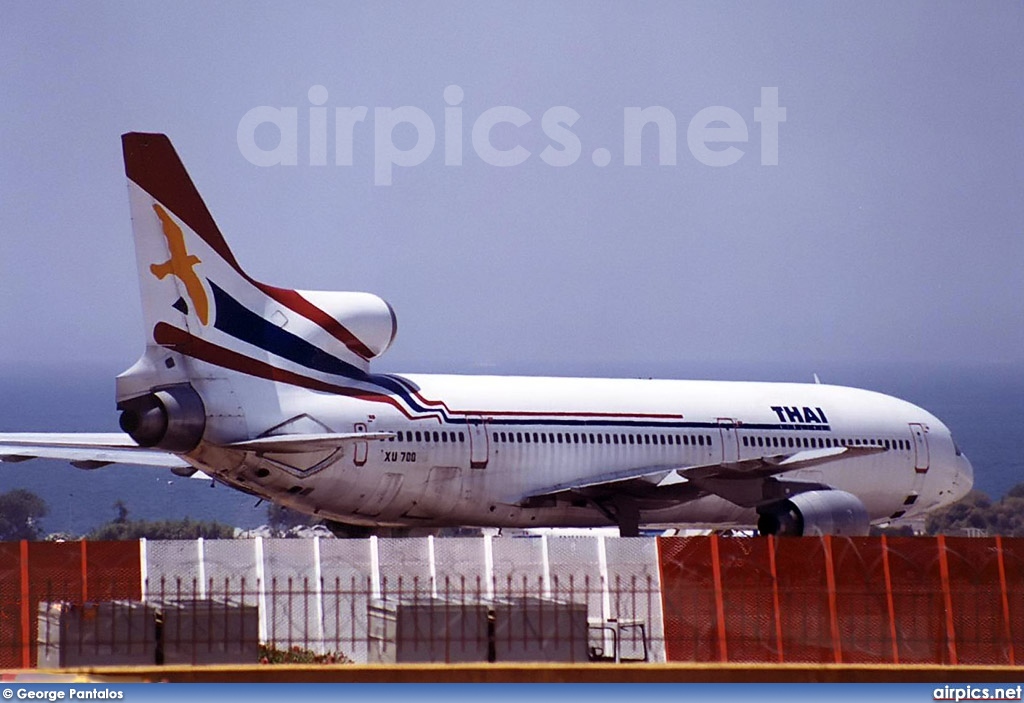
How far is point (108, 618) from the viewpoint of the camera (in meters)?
26.3

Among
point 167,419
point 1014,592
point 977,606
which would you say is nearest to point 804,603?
point 977,606

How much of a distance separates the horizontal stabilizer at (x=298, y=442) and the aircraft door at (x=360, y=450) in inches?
41.4

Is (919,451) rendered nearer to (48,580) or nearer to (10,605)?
(48,580)

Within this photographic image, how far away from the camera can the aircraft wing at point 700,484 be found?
132ft

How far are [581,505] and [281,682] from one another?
1704cm

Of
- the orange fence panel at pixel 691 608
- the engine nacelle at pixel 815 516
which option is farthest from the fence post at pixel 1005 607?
the engine nacelle at pixel 815 516

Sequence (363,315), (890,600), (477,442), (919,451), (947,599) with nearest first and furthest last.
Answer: (890,600), (947,599), (363,315), (477,442), (919,451)

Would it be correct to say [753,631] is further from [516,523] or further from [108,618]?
[516,523]

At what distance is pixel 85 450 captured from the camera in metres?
45.5

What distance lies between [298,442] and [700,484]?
9.67 meters

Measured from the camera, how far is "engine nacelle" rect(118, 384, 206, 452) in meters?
35.4

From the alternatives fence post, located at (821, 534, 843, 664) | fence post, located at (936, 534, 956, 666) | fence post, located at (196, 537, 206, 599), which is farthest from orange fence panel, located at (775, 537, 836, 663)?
fence post, located at (196, 537, 206, 599)

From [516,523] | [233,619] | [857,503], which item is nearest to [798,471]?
[857,503]

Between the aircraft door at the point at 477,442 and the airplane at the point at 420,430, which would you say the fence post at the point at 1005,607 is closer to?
the airplane at the point at 420,430
